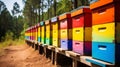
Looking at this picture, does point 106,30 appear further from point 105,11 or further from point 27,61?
point 27,61

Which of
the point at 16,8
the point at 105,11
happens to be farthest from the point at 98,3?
the point at 16,8

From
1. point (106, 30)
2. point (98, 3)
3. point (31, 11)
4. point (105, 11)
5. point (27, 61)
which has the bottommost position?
point (27, 61)

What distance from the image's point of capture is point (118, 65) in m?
3.69

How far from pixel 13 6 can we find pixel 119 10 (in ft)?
313

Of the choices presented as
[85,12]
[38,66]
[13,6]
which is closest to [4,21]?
[13,6]

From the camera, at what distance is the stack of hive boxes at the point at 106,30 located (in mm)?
3686

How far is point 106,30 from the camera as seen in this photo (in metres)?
3.99

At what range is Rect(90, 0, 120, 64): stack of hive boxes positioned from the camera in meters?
3.69

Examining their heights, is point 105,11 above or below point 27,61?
above

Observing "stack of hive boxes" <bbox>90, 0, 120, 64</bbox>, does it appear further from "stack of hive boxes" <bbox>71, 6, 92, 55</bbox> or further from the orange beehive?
"stack of hive boxes" <bbox>71, 6, 92, 55</bbox>

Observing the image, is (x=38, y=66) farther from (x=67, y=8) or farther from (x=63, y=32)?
(x=67, y=8)

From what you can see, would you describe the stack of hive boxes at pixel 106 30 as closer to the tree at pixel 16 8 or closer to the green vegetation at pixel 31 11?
the green vegetation at pixel 31 11

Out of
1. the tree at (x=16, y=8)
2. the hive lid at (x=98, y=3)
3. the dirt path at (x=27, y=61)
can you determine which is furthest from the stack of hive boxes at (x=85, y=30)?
the tree at (x=16, y=8)

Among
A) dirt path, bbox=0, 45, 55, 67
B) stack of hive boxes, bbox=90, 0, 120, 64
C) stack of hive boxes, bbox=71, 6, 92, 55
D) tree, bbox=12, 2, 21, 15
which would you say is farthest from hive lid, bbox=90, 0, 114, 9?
tree, bbox=12, 2, 21, 15
